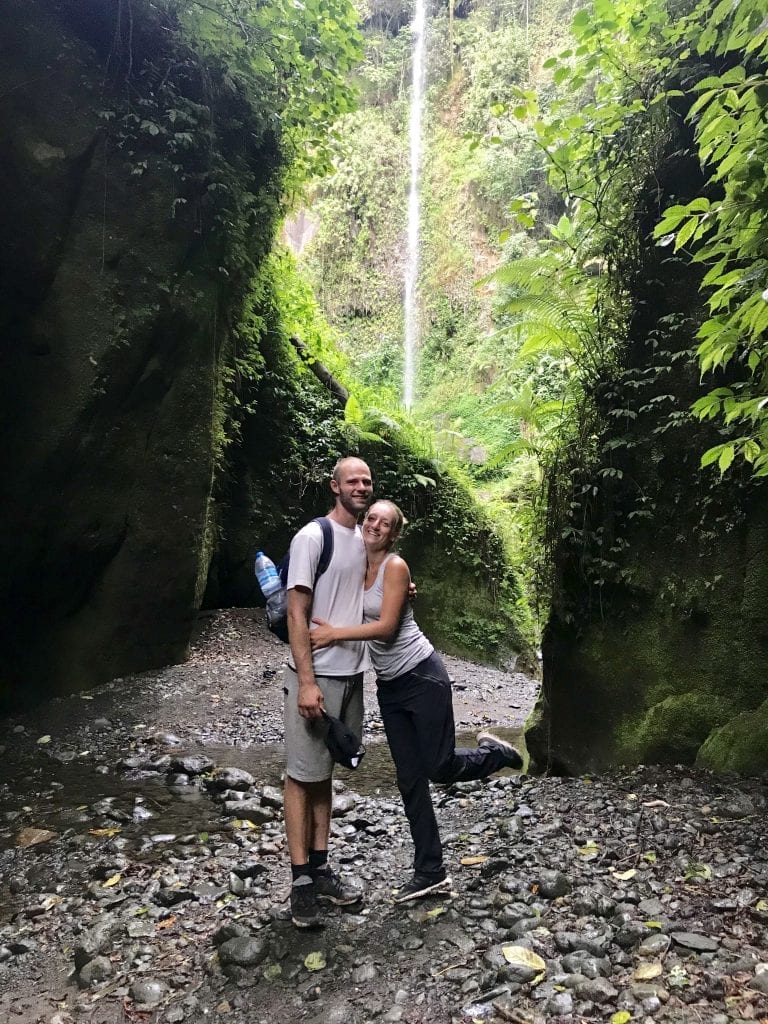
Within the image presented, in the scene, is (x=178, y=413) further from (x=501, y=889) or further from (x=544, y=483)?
(x=501, y=889)

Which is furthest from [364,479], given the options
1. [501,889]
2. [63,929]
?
[63,929]

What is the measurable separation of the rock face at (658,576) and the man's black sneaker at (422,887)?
2376 mm

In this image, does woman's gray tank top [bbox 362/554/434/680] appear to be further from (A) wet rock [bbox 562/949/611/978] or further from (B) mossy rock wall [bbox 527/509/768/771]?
(B) mossy rock wall [bbox 527/509/768/771]

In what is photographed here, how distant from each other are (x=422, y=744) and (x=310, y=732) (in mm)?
604

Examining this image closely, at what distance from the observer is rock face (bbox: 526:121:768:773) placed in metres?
5.00

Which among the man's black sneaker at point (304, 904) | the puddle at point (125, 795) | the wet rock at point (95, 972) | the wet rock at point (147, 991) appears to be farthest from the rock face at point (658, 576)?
the wet rock at point (95, 972)

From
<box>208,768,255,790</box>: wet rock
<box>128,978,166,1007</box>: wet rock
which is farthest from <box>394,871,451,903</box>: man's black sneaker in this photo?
<box>208,768,255,790</box>: wet rock

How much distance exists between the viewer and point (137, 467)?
8133 millimetres

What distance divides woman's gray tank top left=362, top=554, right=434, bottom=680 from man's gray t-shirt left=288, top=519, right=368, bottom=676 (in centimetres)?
6

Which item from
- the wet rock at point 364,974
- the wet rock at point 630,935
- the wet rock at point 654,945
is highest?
the wet rock at point 654,945

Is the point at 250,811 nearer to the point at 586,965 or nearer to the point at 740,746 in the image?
the point at 586,965

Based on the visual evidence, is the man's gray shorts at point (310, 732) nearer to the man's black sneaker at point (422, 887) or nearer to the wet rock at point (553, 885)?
the man's black sneaker at point (422, 887)

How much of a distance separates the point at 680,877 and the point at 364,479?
8.28 feet

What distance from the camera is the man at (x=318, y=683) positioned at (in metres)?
3.32
